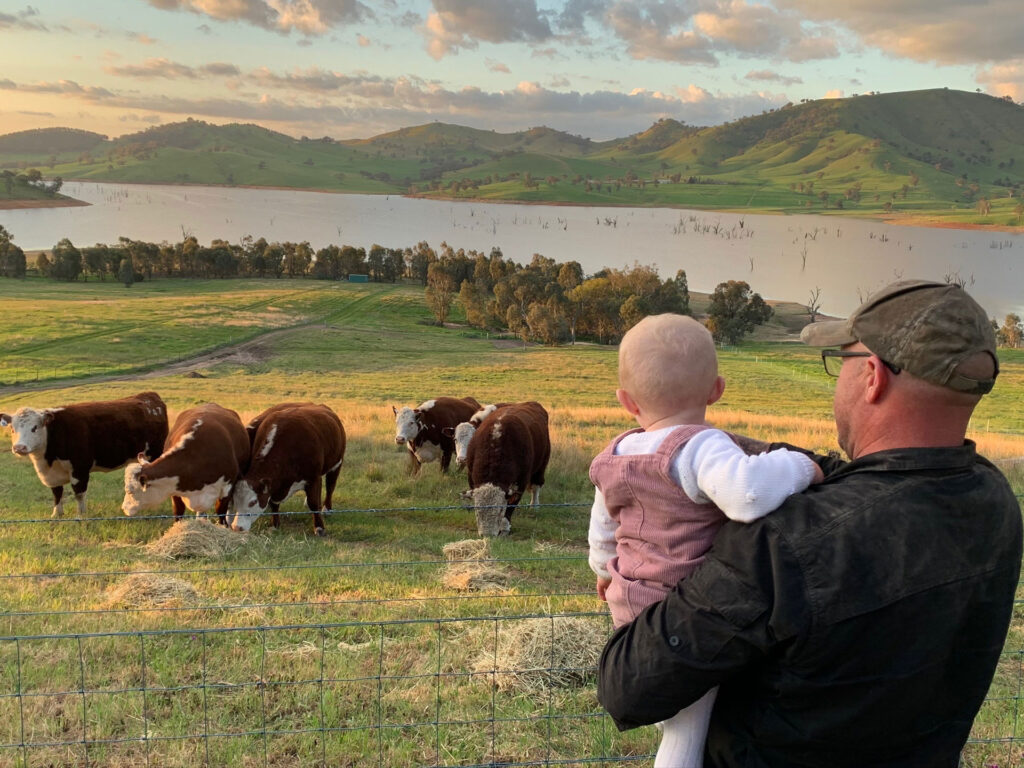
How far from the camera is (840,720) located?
2193 millimetres

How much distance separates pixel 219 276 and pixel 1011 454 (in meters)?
104

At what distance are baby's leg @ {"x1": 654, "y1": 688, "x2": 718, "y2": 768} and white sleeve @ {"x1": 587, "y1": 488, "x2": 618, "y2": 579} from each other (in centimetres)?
50

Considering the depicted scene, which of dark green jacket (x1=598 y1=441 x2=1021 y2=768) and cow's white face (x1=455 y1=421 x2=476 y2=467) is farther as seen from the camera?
cow's white face (x1=455 y1=421 x2=476 y2=467)

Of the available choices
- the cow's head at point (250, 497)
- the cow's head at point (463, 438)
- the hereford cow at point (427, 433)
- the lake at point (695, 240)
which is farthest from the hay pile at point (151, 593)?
the lake at point (695, 240)

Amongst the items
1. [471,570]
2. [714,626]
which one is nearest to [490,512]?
[471,570]

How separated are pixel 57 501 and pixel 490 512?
7055 mm

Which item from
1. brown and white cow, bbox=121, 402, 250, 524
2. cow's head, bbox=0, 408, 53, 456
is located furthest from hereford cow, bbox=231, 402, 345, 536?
cow's head, bbox=0, 408, 53, 456

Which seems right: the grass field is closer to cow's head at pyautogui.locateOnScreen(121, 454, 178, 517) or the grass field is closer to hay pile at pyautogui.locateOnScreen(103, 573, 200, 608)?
hay pile at pyautogui.locateOnScreen(103, 573, 200, 608)

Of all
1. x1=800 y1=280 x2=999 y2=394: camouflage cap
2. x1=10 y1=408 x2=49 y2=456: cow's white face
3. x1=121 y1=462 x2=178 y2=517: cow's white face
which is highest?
x1=800 y1=280 x2=999 y2=394: camouflage cap

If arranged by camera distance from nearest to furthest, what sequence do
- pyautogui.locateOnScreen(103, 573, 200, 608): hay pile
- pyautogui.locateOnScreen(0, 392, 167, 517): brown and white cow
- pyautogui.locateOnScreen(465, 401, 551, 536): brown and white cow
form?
pyautogui.locateOnScreen(103, 573, 200, 608): hay pile → pyautogui.locateOnScreen(465, 401, 551, 536): brown and white cow → pyautogui.locateOnScreen(0, 392, 167, 517): brown and white cow

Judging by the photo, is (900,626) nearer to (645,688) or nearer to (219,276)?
(645,688)

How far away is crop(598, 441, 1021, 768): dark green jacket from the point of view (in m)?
2.09

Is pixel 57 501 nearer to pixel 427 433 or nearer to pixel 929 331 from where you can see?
pixel 427 433

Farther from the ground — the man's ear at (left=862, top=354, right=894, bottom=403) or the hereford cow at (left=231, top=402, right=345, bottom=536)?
the man's ear at (left=862, top=354, right=894, bottom=403)
